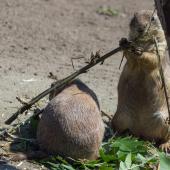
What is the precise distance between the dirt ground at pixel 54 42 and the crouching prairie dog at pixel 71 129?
1026 mm

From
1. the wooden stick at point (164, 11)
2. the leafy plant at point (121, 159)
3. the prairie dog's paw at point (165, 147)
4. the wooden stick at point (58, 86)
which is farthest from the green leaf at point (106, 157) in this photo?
the wooden stick at point (164, 11)

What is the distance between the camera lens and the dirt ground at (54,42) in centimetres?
845

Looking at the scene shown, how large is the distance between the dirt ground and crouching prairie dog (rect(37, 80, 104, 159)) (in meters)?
1.03

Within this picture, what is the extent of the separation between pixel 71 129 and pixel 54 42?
4.76m

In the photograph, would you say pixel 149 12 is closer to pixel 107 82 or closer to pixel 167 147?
pixel 167 147

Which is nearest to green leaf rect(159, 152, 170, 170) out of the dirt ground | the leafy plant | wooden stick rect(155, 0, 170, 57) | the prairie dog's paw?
the leafy plant

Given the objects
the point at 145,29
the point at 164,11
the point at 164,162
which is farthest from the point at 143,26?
the point at 164,162

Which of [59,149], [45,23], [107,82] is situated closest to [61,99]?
[59,149]

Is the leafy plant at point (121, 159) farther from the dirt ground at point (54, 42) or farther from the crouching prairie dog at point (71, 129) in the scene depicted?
the dirt ground at point (54, 42)

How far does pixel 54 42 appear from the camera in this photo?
10695 millimetres

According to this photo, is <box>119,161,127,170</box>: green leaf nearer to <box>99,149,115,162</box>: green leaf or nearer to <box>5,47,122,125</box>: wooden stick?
<box>99,149,115,162</box>: green leaf

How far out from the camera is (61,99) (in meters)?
6.27

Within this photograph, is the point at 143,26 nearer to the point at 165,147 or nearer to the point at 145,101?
the point at 145,101

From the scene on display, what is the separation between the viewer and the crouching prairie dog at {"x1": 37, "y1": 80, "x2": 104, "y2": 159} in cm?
606
